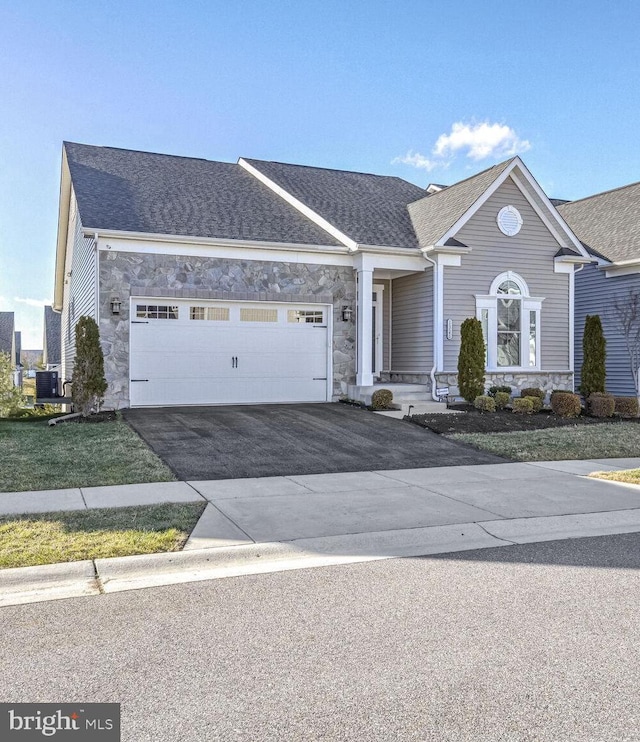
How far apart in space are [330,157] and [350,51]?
1115 centimetres

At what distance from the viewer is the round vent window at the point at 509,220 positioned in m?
17.3

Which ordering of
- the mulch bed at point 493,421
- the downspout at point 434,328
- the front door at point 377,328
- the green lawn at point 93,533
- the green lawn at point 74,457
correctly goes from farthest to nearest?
the front door at point 377,328
the downspout at point 434,328
the mulch bed at point 493,421
the green lawn at point 74,457
the green lawn at point 93,533

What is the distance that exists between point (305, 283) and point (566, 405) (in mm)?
6877

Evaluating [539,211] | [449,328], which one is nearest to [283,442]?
[449,328]

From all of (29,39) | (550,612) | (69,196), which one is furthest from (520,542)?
(69,196)

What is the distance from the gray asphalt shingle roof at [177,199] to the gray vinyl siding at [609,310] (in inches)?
345

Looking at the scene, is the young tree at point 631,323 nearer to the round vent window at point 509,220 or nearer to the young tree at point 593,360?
the young tree at point 593,360

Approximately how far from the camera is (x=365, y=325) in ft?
54.4

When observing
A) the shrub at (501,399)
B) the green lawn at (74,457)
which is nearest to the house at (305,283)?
the shrub at (501,399)

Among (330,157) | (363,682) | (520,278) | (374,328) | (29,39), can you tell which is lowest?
(363,682)

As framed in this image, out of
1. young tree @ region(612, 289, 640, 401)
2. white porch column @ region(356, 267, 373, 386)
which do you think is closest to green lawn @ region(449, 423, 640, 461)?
white porch column @ region(356, 267, 373, 386)

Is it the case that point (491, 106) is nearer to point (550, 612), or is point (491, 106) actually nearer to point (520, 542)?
point (520, 542)

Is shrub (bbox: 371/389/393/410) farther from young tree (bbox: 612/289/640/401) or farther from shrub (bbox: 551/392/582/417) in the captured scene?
young tree (bbox: 612/289/640/401)

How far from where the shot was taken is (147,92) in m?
17.0
